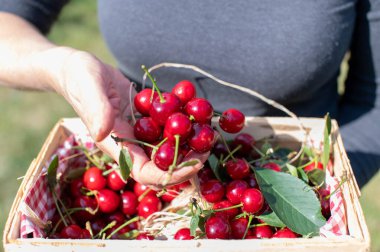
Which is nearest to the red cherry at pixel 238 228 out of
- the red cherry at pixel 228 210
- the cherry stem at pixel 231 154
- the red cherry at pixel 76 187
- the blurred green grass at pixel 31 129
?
the red cherry at pixel 228 210

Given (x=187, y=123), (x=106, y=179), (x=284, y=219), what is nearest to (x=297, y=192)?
(x=284, y=219)

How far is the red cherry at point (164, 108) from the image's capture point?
80 cm

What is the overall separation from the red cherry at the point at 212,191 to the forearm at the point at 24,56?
14.7 inches

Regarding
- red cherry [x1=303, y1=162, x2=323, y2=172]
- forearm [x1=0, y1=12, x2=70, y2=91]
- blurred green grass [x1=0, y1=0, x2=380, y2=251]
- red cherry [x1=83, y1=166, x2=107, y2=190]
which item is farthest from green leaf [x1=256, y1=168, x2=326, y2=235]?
blurred green grass [x1=0, y1=0, x2=380, y2=251]

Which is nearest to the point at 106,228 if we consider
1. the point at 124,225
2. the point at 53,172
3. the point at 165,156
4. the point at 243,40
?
the point at 124,225

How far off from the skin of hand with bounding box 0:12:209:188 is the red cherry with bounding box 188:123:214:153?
3 cm

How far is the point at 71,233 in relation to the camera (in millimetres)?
891

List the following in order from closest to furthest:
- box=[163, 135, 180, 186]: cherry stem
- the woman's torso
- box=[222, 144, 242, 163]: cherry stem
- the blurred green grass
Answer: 1. box=[163, 135, 180, 186]: cherry stem
2. box=[222, 144, 242, 163]: cherry stem
3. the woman's torso
4. the blurred green grass

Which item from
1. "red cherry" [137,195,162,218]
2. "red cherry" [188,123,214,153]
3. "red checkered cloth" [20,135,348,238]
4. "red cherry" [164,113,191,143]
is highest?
"red cherry" [164,113,191,143]

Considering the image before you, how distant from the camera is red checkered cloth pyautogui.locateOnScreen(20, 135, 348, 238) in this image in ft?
2.74

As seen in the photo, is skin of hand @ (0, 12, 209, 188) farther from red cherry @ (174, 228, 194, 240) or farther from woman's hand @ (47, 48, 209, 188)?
red cherry @ (174, 228, 194, 240)

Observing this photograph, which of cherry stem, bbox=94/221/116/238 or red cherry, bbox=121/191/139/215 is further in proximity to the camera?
red cherry, bbox=121/191/139/215

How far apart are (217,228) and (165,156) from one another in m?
0.16

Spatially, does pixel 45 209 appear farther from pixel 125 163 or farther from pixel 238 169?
pixel 238 169
